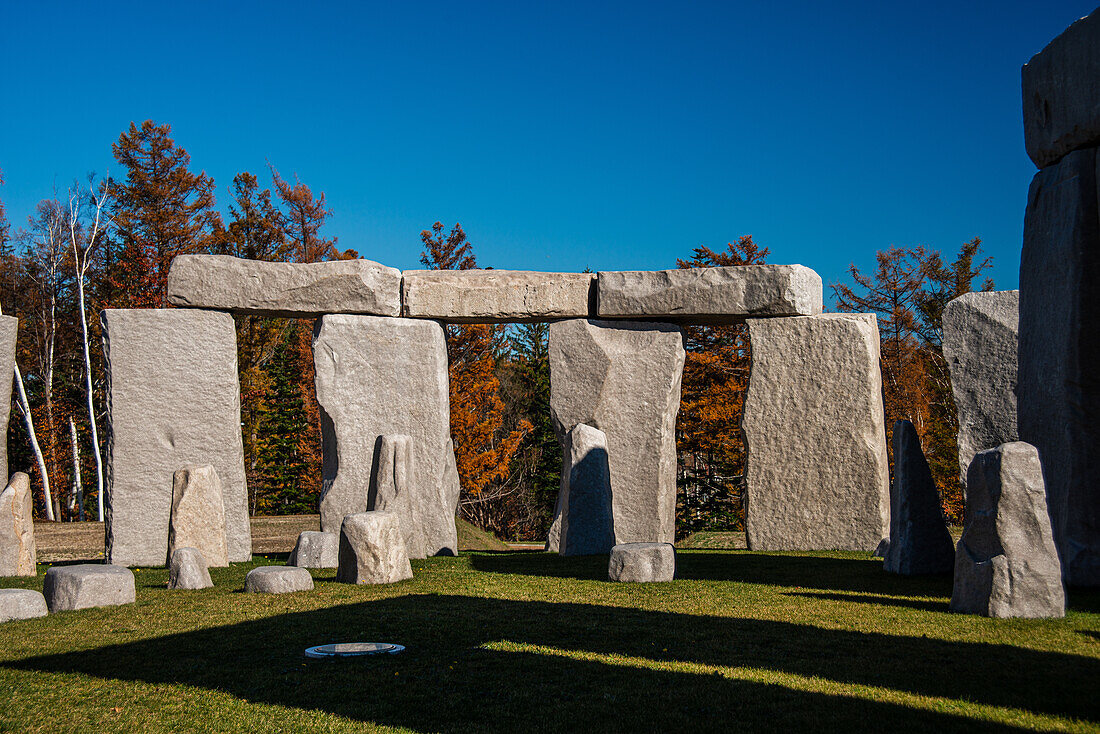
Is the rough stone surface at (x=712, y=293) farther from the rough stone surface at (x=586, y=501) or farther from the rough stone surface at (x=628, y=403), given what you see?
the rough stone surface at (x=586, y=501)

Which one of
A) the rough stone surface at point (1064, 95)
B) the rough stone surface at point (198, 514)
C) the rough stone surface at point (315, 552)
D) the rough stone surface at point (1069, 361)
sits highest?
the rough stone surface at point (1064, 95)

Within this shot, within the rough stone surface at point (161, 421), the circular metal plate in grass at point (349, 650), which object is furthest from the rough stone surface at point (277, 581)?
the rough stone surface at point (161, 421)

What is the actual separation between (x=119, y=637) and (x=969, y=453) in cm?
651

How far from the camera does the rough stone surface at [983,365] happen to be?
7.69 m

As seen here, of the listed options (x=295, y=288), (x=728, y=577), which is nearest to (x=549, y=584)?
(x=728, y=577)

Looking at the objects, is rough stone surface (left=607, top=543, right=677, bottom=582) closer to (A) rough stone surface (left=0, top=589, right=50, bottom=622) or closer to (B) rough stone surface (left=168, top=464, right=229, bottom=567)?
(B) rough stone surface (left=168, top=464, right=229, bottom=567)

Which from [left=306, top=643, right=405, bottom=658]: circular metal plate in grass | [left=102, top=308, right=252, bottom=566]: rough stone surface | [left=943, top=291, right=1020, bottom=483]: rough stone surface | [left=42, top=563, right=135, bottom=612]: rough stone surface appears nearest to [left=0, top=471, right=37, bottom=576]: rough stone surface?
[left=102, top=308, right=252, bottom=566]: rough stone surface

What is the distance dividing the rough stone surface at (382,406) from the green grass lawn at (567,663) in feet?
11.2

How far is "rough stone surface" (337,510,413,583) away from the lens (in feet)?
Result: 21.5

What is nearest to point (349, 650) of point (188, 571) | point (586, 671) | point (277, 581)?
point (586, 671)

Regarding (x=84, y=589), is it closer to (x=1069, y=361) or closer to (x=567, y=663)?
(x=567, y=663)

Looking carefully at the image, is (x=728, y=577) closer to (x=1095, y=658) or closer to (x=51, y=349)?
(x=1095, y=658)

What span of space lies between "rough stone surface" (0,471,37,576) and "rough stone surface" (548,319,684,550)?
191 inches

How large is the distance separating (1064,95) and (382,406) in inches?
268
